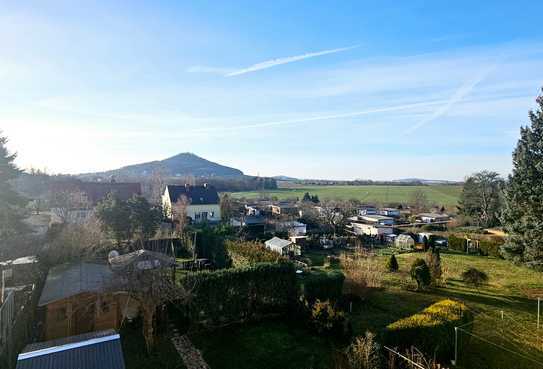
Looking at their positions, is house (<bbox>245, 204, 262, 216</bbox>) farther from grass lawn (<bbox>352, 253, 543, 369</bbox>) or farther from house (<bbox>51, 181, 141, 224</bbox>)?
grass lawn (<bbox>352, 253, 543, 369</bbox>)

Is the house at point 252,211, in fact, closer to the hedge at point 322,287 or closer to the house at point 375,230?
the house at point 375,230

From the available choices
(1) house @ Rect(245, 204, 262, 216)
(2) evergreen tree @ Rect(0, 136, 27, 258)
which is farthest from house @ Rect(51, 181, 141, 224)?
(2) evergreen tree @ Rect(0, 136, 27, 258)

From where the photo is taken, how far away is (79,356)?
686cm

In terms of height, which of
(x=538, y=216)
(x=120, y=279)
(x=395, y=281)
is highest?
(x=538, y=216)

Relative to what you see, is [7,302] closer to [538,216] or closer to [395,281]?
[395,281]

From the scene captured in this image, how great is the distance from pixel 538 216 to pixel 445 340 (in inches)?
500

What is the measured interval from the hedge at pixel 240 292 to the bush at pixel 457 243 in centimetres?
2557

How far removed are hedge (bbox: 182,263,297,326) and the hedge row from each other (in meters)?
1.56

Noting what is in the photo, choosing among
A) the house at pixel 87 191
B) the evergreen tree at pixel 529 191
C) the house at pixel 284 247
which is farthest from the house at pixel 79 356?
the house at pixel 87 191

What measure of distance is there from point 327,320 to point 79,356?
795cm

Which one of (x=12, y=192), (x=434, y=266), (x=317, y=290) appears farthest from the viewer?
(x=434, y=266)

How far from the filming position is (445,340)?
9477 mm

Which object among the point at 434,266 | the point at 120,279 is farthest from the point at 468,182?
the point at 120,279

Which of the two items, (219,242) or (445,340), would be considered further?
(219,242)
